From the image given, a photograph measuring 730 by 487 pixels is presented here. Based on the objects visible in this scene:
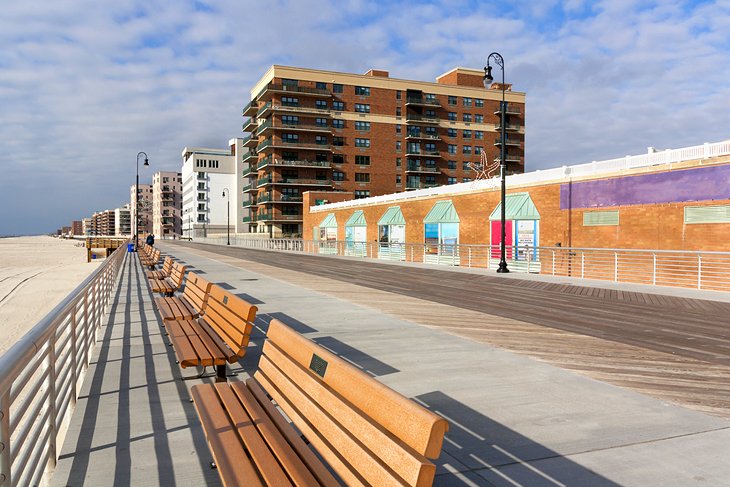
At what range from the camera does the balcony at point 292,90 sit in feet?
236

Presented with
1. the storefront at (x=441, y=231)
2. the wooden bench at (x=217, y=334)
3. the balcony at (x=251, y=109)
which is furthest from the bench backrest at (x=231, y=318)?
the balcony at (x=251, y=109)

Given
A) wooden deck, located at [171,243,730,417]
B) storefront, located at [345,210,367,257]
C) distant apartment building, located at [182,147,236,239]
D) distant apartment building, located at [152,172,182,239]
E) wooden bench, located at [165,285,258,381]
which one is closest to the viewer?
wooden bench, located at [165,285,258,381]

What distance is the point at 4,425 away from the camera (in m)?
2.62

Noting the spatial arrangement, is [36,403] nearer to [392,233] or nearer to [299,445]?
[299,445]

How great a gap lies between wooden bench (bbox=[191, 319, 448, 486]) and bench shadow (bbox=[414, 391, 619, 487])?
41.8 inches

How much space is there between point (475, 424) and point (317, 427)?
195cm

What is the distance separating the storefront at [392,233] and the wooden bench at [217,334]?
96.4 ft

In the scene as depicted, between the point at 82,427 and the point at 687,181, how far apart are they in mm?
20918

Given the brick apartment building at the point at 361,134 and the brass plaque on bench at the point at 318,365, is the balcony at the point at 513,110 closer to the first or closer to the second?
the brick apartment building at the point at 361,134

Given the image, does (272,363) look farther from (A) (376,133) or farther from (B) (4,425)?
(A) (376,133)

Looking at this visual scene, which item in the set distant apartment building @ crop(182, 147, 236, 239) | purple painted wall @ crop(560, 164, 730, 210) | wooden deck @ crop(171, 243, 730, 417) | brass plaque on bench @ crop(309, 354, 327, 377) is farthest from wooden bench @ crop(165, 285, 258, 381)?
distant apartment building @ crop(182, 147, 236, 239)

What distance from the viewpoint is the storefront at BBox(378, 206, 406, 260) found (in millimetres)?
36934

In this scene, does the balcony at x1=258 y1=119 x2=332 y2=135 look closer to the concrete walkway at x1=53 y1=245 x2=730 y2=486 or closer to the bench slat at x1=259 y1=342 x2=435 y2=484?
the concrete walkway at x1=53 y1=245 x2=730 y2=486

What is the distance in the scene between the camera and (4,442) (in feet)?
8.53
